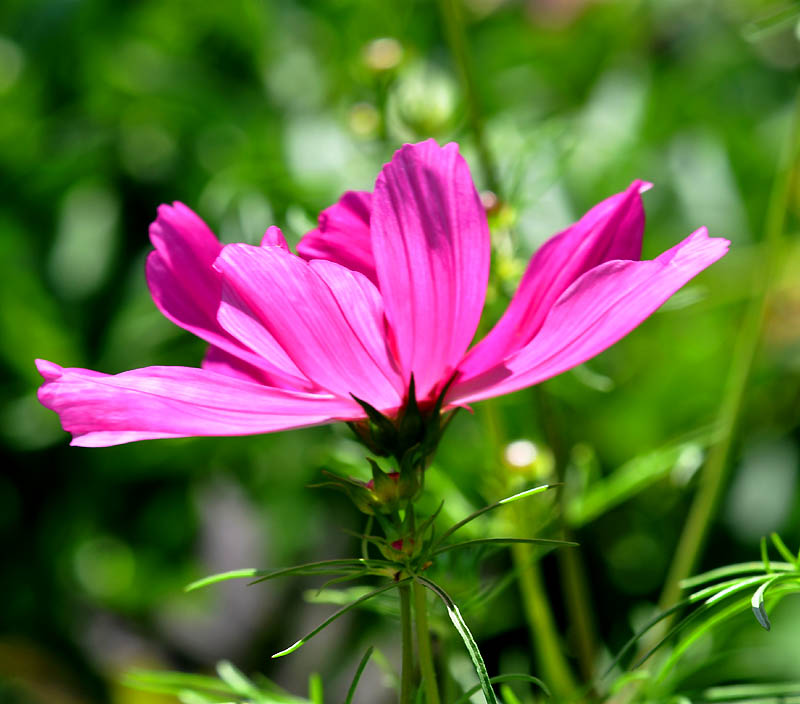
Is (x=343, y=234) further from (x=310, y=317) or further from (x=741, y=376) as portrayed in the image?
(x=741, y=376)

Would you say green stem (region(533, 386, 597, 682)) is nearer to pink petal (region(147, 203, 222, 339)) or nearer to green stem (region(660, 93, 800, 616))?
green stem (region(660, 93, 800, 616))

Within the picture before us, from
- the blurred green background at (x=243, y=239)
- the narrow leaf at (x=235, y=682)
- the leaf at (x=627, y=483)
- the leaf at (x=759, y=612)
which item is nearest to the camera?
the leaf at (x=759, y=612)

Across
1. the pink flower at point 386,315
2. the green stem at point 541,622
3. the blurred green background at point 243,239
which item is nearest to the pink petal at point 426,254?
the pink flower at point 386,315

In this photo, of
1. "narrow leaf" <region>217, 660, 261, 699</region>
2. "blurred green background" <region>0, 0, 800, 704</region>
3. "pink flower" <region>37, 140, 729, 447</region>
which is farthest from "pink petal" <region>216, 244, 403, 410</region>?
"blurred green background" <region>0, 0, 800, 704</region>

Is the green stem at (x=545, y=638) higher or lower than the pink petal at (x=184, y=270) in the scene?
lower

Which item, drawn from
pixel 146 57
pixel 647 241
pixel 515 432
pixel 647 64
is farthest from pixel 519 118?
pixel 146 57

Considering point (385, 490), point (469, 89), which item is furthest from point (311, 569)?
point (469, 89)

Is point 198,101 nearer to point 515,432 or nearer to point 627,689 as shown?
point 515,432

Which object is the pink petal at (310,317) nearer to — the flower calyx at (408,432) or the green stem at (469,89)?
the flower calyx at (408,432)
